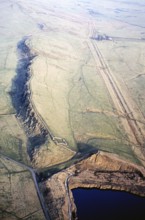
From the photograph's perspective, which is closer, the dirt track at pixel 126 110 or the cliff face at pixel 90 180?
the cliff face at pixel 90 180

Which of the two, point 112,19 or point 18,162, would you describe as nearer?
point 18,162

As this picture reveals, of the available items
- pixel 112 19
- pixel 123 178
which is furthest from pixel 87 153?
pixel 112 19

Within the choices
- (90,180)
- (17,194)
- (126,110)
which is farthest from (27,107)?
(126,110)

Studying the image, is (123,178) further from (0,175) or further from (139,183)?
(0,175)

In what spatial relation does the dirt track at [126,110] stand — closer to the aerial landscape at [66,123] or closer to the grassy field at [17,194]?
the aerial landscape at [66,123]

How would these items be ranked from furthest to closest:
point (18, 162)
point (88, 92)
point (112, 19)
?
1. point (112, 19)
2. point (88, 92)
3. point (18, 162)

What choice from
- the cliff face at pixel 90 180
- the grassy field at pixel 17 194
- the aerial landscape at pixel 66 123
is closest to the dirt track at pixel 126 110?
the aerial landscape at pixel 66 123
